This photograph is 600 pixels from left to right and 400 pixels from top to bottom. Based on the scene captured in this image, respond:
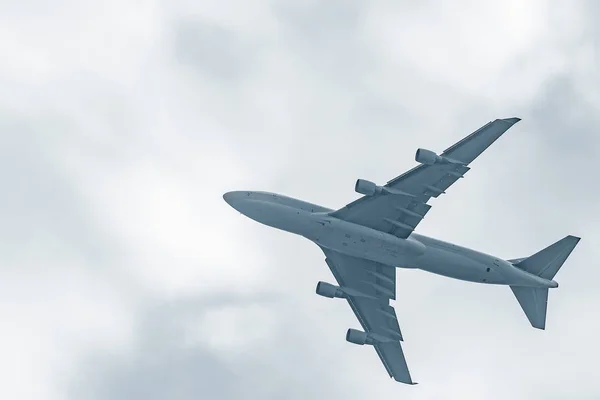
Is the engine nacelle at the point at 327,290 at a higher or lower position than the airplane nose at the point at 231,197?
lower

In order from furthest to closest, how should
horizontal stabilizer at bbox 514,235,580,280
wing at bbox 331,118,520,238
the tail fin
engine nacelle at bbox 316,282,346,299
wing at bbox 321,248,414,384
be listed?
wing at bbox 321,248,414,384, engine nacelle at bbox 316,282,346,299, horizontal stabilizer at bbox 514,235,580,280, the tail fin, wing at bbox 331,118,520,238

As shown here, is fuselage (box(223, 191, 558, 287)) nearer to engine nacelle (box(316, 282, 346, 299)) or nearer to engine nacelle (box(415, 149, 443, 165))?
engine nacelle (box(316, 282, 346, 299))

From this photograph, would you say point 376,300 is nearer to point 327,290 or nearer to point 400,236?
point 327,290

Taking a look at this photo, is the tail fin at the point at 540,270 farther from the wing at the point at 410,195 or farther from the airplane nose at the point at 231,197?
the airplane nose at the point at 231,197

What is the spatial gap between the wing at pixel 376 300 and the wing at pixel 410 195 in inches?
299

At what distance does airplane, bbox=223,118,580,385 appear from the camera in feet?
315

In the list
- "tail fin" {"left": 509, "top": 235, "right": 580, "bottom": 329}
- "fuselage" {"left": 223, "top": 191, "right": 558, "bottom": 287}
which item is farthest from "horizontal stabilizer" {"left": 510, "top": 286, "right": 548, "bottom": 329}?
"fuselage" {"left": 223, "top": 191, "right": 558, "bottom": 287}

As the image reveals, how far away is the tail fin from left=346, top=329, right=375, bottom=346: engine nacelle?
53.7ft

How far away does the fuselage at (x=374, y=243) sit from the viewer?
97688 millimetres

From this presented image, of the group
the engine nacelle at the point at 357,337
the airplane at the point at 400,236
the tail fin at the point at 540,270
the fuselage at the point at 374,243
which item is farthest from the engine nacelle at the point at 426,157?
the engine nacelle at the point at 357,337

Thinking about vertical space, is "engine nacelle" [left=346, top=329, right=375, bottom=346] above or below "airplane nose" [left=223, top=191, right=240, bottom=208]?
below

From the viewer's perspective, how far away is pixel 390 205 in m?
98.6

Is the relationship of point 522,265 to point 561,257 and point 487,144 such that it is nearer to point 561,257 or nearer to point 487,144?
point 561,257

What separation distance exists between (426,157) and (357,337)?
2317 cm
